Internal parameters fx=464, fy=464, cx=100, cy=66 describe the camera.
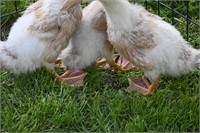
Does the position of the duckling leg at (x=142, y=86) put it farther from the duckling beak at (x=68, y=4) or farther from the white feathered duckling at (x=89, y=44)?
the duckling beak at (x=68, y=4)

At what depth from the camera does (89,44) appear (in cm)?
334

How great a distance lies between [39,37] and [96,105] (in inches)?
23.8

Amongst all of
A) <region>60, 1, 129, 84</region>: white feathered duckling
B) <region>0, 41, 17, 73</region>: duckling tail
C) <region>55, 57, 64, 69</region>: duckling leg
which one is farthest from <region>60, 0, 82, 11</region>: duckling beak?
<region>55, 57, 64, 69</region>: duckling leg

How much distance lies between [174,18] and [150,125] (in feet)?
4.74

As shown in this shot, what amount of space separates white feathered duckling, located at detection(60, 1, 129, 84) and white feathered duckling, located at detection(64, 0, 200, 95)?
190mm

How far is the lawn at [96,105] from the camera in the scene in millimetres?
2967

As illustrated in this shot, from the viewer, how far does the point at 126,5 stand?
10.2 feet

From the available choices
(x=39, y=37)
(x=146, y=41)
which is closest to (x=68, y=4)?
(x=39, y=37)

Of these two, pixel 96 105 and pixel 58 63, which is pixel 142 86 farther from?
pixel 58 63

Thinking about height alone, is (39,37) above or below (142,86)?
above

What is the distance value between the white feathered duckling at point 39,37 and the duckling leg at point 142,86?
558 mm

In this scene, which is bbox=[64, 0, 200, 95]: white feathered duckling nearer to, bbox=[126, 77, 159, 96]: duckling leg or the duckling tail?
bbox=[126, 77, 159, 96]: duckling leg

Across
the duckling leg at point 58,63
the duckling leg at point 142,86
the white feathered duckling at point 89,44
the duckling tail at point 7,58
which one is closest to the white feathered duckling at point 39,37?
the duckling tail at point 7,58

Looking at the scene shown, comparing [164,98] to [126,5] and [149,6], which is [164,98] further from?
[149,6]
